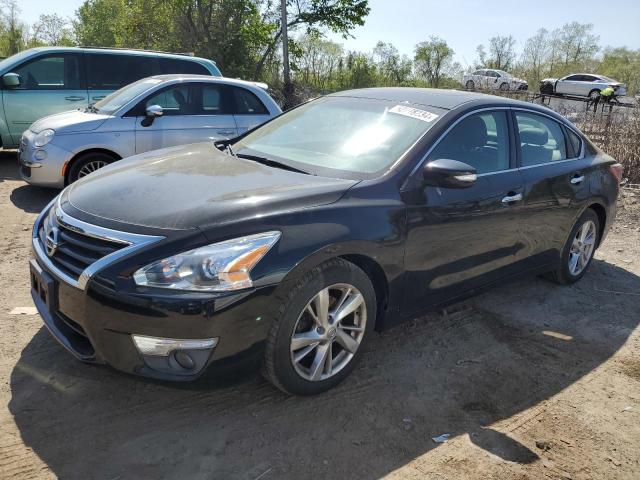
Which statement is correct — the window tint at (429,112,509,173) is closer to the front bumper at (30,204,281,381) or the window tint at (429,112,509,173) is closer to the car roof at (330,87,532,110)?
the car roof at (330,87,532,110)

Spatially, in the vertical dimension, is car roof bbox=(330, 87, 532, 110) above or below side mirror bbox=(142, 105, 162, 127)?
above

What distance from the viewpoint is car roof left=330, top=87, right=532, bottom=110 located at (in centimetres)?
382

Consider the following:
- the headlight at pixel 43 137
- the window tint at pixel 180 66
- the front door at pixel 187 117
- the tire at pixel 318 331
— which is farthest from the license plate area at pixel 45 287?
the window tint at pixel 180 66

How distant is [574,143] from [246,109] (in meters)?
4.40

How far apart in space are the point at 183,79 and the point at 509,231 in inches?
194

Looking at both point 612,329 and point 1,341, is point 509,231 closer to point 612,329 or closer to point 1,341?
point 612,329

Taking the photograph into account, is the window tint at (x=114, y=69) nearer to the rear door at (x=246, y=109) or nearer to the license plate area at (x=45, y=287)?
the rear door at (x=246, y=109)

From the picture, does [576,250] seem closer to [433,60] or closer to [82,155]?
[82,155]

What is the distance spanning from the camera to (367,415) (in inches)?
116

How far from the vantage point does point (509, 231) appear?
3965 mm

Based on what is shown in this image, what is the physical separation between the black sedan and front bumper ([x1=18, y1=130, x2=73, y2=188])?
3164 millimetres

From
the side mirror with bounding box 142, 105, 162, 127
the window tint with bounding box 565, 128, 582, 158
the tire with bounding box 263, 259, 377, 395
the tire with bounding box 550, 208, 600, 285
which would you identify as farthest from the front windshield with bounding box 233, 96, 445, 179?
the side mirror with bounding box 142, 105, 162, 127

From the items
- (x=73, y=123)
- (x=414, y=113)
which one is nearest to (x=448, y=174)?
(x=414, y=113)

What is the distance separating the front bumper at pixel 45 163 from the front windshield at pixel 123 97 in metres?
0.80
